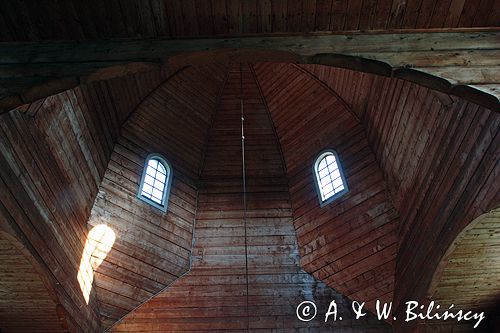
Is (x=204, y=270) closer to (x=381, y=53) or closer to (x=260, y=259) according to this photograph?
(x=260, y=259)

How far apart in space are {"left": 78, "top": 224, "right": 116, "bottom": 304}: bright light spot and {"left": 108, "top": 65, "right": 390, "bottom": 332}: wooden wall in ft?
3.87

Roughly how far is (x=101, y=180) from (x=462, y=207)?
6.49 m

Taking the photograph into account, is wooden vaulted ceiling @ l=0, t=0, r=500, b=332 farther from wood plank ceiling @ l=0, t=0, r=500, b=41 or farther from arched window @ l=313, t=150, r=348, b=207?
arched window @ l=313, t=150, r=348, b=207

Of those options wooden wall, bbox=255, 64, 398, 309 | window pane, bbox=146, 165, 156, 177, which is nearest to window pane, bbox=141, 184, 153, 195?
window pane, bbox=146, 165, 156, 177

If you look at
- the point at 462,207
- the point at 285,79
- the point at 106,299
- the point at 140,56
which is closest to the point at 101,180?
the point at 106,299

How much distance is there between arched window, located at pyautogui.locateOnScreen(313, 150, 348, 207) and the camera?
9.20 metres

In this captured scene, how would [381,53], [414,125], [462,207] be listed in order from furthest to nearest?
1. [414,125]
2. [462,207]
3. [381,53]

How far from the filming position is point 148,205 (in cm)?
902

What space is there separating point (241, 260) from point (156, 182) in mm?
2613

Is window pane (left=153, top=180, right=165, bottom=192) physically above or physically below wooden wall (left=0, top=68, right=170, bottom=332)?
above

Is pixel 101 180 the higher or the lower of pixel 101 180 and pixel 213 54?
the higher

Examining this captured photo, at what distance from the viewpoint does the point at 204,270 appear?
29.9 ft

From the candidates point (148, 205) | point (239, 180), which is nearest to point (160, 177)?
point (148, 205)

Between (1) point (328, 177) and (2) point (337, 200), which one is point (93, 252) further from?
(1) point (328, 177)
